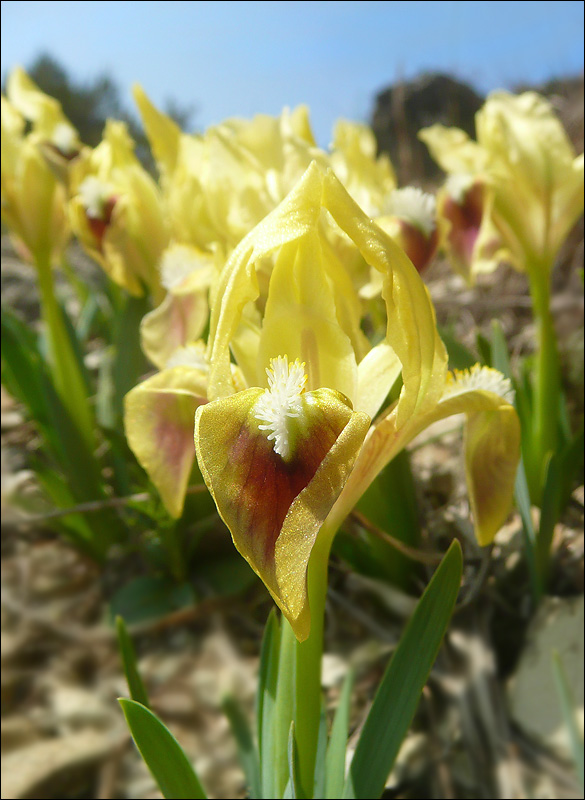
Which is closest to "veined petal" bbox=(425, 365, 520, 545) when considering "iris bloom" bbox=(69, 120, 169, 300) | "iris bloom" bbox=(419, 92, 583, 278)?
"iris bloom" bbox=(419, 92, 583, 278)

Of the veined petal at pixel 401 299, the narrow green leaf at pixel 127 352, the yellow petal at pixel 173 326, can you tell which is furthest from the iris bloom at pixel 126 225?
the veined petal at pixel 401 299

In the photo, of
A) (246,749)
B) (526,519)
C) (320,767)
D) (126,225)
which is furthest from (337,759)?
(126,225)

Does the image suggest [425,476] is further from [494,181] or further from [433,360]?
[433,360]

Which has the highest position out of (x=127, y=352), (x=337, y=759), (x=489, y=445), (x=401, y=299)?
(x=401, y=299)

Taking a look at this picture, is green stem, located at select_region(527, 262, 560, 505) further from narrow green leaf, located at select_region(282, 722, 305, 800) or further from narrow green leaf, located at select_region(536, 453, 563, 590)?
narrow green leaf, located at select_region(282, 722, 305, 800)

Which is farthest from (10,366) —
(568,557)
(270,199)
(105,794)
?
(568,557)

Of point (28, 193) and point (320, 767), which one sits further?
point (28, 193)

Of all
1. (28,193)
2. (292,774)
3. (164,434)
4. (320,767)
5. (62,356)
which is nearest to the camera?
(292,774)

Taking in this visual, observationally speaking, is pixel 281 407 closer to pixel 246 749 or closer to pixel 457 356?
pixel 246 749
